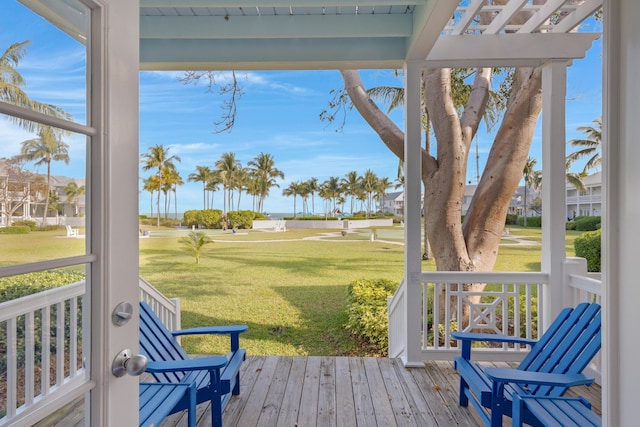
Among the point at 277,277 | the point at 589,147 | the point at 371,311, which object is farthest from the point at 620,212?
the point at 277,277

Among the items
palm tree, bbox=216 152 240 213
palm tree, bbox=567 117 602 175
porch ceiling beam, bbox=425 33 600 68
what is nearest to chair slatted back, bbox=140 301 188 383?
porch ceiling beam, bbox=425 33 600 68

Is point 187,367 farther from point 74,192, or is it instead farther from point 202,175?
point 202,175

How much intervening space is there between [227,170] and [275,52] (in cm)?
1069

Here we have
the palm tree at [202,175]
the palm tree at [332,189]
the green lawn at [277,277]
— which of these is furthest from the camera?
the palm tree at [332,189]

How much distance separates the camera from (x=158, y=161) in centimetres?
1214

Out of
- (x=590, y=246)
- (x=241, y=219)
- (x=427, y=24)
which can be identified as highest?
(x=427, y=24)

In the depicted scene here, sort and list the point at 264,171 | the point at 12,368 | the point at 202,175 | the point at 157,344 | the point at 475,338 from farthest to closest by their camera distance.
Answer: the point at 264,171, the point at 202,175, the point at 475,338, the point at 157,344, the point at 12,368

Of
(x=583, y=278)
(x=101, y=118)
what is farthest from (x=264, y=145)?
(x=101, y=118)

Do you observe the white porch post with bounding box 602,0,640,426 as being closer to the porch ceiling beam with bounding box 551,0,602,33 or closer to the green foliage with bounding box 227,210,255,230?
the porch ceiling beam with bounding box 551,0,602,33

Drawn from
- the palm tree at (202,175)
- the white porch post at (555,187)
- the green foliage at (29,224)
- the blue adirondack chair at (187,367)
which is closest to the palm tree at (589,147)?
the white porch post at (555,187)

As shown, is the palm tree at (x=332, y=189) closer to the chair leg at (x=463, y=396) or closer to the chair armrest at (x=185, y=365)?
the chair leg at (x=463, y=396)

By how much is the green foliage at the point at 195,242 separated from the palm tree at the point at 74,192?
11.9m

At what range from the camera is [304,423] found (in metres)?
2.41

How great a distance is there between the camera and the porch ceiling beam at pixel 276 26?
120 inches
